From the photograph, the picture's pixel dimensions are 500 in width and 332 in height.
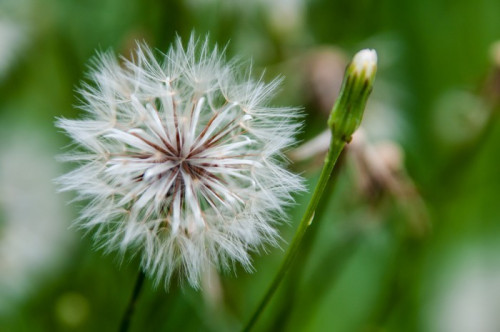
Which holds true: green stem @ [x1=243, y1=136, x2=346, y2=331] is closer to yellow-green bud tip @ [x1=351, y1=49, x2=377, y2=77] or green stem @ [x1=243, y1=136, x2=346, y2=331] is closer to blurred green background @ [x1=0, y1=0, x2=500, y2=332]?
yellow-green bud tip @ [x1=351, y1=49, x2=377, y2=77]

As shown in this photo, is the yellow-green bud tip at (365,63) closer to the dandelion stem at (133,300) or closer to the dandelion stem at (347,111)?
the dandelion stem at (347,111)

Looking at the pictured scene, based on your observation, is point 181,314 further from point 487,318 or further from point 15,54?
point 487,318

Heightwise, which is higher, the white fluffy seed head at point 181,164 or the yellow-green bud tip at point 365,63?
the yellow-green bud tip at point 365,63

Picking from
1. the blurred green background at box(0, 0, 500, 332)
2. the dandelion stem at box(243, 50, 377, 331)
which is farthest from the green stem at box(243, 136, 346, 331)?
the blurred green background at box(0, 0, 500, 332)

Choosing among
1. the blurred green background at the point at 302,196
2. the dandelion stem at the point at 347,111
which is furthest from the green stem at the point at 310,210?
the blurred green background at the point at 302,196

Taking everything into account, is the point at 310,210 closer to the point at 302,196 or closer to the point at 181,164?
the point at 181,164

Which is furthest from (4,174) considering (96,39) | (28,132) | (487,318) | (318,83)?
(487,318)
